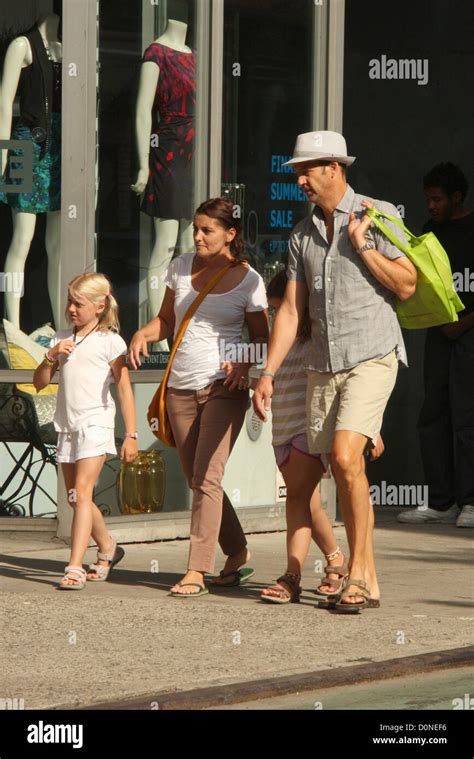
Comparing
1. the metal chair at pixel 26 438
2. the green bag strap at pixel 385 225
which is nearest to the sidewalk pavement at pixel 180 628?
the metal chair at pixel 26 438

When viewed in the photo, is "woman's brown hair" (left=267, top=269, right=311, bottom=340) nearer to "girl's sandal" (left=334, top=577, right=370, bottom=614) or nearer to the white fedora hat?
the white fedora hat

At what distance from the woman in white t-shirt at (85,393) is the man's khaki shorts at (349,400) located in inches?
37.3

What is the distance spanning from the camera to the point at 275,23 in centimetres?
1037

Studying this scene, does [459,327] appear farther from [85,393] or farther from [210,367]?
[85,393]

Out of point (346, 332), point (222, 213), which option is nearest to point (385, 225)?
point (346, 332)

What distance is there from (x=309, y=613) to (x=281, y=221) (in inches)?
148

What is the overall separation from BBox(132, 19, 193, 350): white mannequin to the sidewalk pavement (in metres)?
1.65

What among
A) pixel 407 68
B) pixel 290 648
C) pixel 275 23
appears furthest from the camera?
pixel 407 68

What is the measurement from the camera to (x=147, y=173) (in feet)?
32.2

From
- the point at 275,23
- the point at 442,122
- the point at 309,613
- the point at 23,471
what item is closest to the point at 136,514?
the point at 23,471

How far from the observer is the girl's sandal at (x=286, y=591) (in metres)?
7.52

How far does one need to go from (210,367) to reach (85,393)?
0.66 meters
